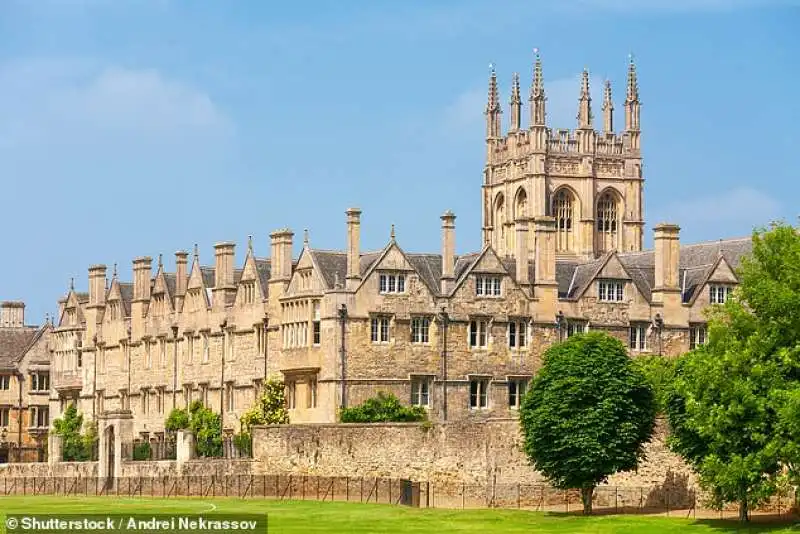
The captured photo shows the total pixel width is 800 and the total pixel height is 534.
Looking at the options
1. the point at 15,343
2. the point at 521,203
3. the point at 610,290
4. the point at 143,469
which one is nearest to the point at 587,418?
the point at 610,290

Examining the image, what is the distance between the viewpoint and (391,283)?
105 metres

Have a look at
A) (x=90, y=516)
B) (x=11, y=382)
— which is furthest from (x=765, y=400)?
(x=11, y=382)

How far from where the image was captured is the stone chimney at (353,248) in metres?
104

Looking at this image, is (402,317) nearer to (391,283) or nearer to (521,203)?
(391,283)

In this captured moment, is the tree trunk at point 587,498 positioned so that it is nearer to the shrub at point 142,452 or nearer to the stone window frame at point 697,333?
the stone window frame at point 697,333

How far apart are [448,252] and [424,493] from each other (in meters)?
16.7

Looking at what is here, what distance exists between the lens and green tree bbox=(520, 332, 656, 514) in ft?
281

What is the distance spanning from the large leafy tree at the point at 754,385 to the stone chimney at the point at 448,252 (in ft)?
85.1

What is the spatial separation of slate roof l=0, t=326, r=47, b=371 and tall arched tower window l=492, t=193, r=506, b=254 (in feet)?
108

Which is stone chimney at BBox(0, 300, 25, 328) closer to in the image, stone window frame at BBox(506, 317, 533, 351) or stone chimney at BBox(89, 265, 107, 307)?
stone chimney at BBox(89, 265, 107, 307)

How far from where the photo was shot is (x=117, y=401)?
129250 mm

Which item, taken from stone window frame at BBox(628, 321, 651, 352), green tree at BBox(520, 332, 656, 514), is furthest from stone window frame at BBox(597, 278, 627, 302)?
green tree at BBox(520, 332, 656, 514)

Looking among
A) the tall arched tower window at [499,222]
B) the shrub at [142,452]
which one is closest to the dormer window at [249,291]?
the shrub at [142,452]

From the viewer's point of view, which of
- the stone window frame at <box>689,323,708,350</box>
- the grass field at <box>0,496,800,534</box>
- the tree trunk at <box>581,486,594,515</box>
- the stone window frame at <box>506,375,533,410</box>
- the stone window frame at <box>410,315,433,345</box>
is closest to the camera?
the grass field at <box>0,496,800,534</box>
